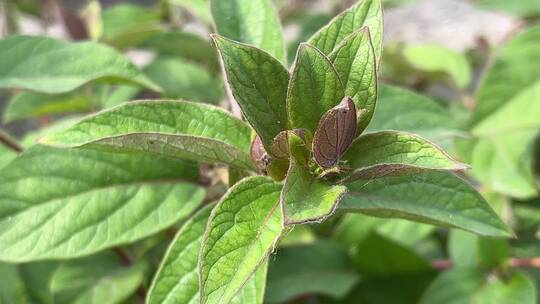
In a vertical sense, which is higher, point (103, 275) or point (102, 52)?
point (102, 52)

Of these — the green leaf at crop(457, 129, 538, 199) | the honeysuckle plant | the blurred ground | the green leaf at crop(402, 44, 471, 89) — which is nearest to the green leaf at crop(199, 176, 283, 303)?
the honeysuckle plant

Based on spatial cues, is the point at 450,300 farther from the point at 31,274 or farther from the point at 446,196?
the point at 31,274

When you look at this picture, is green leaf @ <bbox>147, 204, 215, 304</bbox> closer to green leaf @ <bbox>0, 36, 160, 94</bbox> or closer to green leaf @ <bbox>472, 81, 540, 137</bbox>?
green leaf @ <bbox>0, 36, 160, 94</bbox>

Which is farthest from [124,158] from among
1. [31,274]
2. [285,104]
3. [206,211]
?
[31,274]

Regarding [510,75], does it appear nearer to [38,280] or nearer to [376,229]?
[376,229]

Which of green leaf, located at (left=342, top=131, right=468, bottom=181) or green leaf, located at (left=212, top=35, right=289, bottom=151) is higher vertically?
green leaf, located at (left=212, top=35, right=289, bottom=151)
